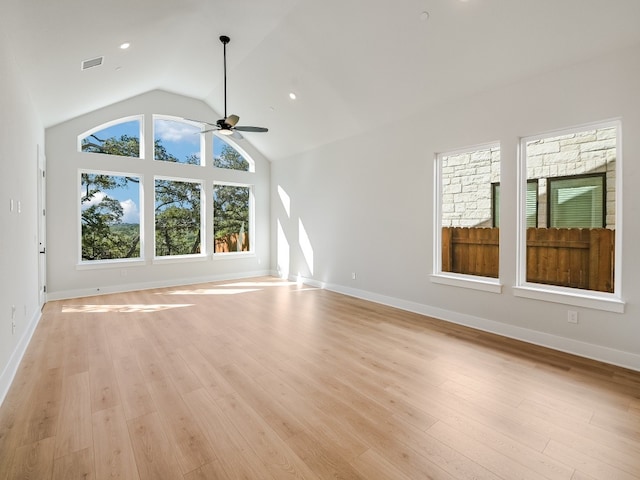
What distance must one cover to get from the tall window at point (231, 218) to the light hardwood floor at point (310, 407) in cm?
364

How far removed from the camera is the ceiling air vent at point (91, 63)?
368cm

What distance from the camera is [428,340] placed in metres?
3.61

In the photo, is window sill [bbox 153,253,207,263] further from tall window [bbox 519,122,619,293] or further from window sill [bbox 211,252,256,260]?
tall window [bbox 519,122,619,293]

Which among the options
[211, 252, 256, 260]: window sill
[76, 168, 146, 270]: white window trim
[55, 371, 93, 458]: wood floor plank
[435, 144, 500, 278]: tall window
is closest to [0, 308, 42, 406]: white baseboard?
[55, 371, 93, 458]: wood floor plank

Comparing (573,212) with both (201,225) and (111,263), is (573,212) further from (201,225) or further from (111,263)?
(111,263)

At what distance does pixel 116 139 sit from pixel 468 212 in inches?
247

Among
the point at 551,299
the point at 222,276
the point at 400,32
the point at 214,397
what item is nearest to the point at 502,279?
the point at 551,299

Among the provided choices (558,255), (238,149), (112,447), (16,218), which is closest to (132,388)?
(112,447)

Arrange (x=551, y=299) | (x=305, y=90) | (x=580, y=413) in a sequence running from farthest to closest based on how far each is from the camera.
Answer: (x=305, y=90), (x=551, y=299), (x=580, y=413)

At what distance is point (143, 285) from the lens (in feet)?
20.9

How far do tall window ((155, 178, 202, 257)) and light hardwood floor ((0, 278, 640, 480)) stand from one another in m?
2.90

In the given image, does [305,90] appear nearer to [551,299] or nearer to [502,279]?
[502,279]

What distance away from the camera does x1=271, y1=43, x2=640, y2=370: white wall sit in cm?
294

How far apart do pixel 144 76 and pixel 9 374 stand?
14.8 feet
